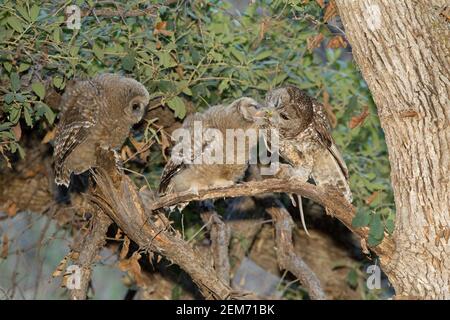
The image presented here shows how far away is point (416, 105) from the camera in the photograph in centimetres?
341

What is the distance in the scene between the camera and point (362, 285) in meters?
5.94

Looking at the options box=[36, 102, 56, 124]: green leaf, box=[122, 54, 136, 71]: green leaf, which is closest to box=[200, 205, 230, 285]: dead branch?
box=[122, 54, 136, 71]: green leaf

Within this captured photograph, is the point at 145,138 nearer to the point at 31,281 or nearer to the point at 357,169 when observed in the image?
the point at 357,169

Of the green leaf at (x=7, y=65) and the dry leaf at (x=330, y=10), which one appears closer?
the dry leaf at (x=330, y=10)

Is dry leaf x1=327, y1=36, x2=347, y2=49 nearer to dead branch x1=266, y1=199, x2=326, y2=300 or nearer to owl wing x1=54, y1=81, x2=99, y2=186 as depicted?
owl wing x1=54, y1=81, x2=99, y2=186

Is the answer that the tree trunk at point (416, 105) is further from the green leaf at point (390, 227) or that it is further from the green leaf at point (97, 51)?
the green leaf at point (97, 51)

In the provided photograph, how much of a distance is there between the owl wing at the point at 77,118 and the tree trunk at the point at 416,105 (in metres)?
1.55

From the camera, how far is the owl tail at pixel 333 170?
14.1ft

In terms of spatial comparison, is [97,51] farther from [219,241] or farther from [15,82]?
[219,241]

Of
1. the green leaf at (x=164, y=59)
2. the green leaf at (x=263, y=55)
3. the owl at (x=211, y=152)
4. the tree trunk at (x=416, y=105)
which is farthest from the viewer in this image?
the green leaf at (x=263, y=55)

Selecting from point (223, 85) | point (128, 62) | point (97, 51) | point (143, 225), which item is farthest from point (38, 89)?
point (223, 85)

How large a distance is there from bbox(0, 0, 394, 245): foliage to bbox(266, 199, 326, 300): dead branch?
0.56 meters

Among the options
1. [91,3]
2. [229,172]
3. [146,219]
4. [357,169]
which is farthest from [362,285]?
[91,3]

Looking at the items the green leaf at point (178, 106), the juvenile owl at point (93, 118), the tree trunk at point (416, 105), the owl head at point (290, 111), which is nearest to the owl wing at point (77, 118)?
the juvenile owl at point (93, 118)
